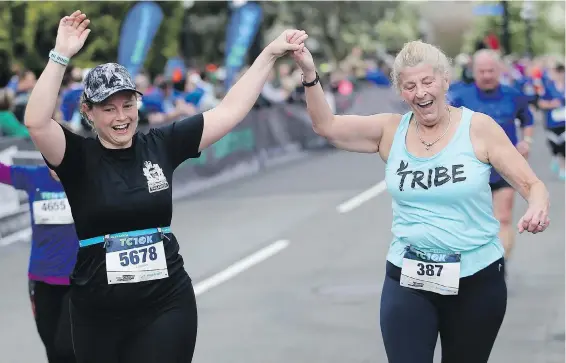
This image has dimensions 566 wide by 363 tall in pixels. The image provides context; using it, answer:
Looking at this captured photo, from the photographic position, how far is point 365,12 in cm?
7819

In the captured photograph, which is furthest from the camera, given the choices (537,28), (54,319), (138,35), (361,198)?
(537,28)

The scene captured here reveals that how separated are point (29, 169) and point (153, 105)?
12782 millimetres

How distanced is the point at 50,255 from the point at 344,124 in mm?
2022

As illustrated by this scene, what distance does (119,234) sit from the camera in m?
4.73

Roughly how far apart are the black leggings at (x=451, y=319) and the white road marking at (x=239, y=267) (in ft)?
18.7

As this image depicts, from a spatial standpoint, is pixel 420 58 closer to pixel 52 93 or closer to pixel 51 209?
pixel 52 93

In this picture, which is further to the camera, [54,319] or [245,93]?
[54,319]

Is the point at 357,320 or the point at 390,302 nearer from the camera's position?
the point at 390,302

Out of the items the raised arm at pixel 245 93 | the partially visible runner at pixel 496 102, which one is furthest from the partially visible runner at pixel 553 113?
the raised arm at pixel 245 93

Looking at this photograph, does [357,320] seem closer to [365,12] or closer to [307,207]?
[307,207]

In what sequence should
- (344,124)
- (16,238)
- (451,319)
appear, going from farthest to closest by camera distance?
(16,238) < (344,124) < (451,319)

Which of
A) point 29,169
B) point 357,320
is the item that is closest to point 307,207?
point 357,320

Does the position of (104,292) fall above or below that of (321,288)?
above

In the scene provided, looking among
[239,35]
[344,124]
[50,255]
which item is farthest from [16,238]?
[239,35]
